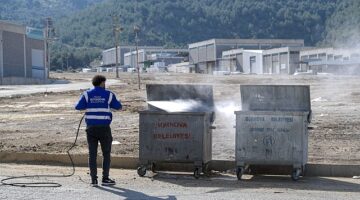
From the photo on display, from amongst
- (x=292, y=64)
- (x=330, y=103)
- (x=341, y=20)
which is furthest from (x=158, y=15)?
(x=341, y=20)

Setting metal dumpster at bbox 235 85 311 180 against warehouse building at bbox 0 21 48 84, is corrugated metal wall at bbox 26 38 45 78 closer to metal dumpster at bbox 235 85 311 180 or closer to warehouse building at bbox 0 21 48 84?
warehouse building at bbox 0 21 48 84

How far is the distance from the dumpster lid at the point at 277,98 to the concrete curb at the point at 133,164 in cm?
110

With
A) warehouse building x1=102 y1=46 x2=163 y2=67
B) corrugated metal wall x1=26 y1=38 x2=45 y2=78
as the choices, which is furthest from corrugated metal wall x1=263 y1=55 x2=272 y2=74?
warehouse building x1=102 y1=46 x2=163 y2=67

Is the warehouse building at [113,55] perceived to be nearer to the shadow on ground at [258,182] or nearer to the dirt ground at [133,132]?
the dirt ground at [133,132]

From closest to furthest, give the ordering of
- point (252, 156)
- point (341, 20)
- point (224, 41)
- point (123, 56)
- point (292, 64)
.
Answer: point (252, 156), point (341, 20), point (292, 64), point (224, 41), point (123, 56)

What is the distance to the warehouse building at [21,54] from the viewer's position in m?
78.2

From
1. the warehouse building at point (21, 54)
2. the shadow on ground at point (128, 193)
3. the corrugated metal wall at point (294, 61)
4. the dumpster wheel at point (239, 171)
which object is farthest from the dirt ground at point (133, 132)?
the corrugated metal wall at point (294, 61)

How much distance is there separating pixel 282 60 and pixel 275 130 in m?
95.3

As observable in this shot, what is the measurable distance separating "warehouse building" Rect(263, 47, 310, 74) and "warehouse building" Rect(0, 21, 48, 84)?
35.4 m

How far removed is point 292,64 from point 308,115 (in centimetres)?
9301

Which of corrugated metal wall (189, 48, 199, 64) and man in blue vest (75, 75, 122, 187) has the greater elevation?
corrugated metal wall (189, 48, 199, 64)

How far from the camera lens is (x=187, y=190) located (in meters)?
10.2

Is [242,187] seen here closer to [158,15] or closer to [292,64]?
[292,64]

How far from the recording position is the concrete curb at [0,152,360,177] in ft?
38.8
